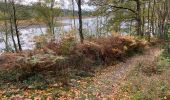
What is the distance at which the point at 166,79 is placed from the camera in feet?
38.5

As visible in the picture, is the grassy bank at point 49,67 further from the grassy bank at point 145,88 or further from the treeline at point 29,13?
the treeline at point 29,13

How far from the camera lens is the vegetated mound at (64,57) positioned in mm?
12352

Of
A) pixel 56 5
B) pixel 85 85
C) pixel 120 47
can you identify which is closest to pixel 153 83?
pixel 85 85

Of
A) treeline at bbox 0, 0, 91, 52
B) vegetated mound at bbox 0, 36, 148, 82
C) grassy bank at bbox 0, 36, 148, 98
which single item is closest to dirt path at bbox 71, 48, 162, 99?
grassy bank at bbox 0, 36, 148, 98

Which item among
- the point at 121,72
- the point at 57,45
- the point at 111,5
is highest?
the point at 111,5

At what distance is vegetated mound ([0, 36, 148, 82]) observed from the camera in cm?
1235

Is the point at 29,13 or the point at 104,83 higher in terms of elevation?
the point at 29,13

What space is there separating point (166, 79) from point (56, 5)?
40714 millimetres

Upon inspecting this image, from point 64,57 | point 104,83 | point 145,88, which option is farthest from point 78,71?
point 145,88

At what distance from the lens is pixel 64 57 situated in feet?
44.6

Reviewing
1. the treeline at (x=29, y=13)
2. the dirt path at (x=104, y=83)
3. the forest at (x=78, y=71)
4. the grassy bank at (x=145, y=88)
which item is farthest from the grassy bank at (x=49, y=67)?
the treeline at (x=29, y=13)

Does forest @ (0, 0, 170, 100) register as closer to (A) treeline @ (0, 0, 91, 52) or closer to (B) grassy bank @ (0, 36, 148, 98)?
(B) grassy bank @ (0, 36, 148, 98)

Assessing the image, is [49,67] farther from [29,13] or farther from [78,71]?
[29,13]

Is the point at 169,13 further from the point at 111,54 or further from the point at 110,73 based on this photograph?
the point at 110,73
